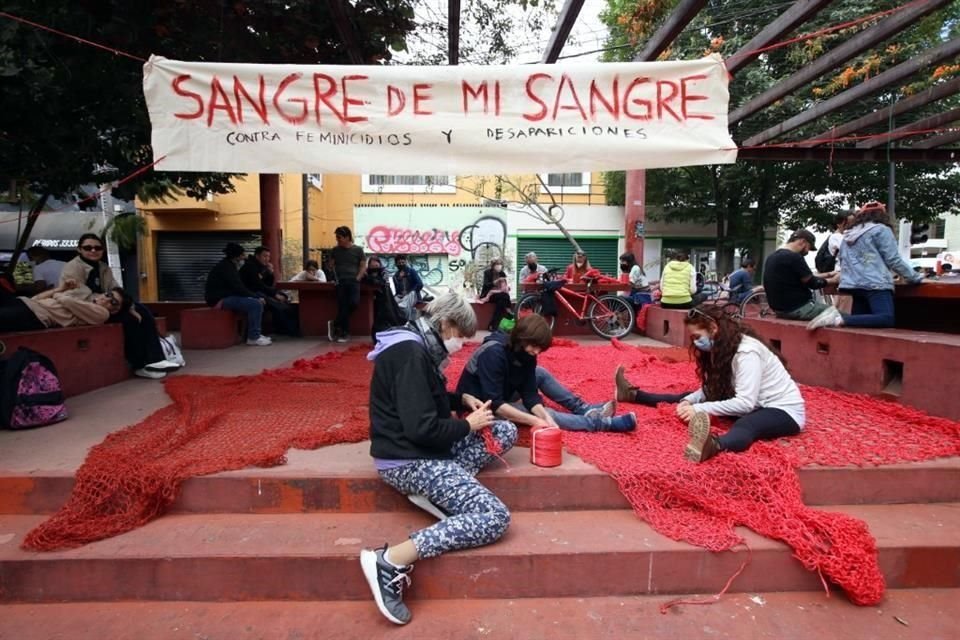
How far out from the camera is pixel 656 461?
9.91 ft

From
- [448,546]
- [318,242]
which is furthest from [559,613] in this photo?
[318,242]

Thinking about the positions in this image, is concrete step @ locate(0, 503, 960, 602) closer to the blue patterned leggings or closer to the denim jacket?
the blue patterned leggings

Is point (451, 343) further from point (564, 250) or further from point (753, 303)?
point (564, 250)

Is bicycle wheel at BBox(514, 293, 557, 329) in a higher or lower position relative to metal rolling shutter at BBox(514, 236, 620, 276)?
lower

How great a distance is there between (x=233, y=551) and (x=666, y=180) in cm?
1747

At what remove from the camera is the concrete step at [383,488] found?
2842 millimetres

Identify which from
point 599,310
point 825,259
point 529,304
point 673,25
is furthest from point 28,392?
point 825,259

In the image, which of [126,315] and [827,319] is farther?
[126,315]

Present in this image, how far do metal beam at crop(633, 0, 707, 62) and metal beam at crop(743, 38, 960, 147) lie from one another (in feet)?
9.71

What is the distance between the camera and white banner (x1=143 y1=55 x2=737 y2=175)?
3.60 m

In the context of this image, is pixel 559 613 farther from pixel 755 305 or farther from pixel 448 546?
pixel 755 305

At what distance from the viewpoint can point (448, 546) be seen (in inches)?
94.1

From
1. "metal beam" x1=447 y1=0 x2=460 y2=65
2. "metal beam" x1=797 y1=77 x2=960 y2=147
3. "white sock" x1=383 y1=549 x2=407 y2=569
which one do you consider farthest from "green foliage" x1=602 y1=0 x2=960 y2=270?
"white sock" x1=383 y1=549 x2=407 y2=569

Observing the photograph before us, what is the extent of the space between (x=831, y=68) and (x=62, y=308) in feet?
25.5
